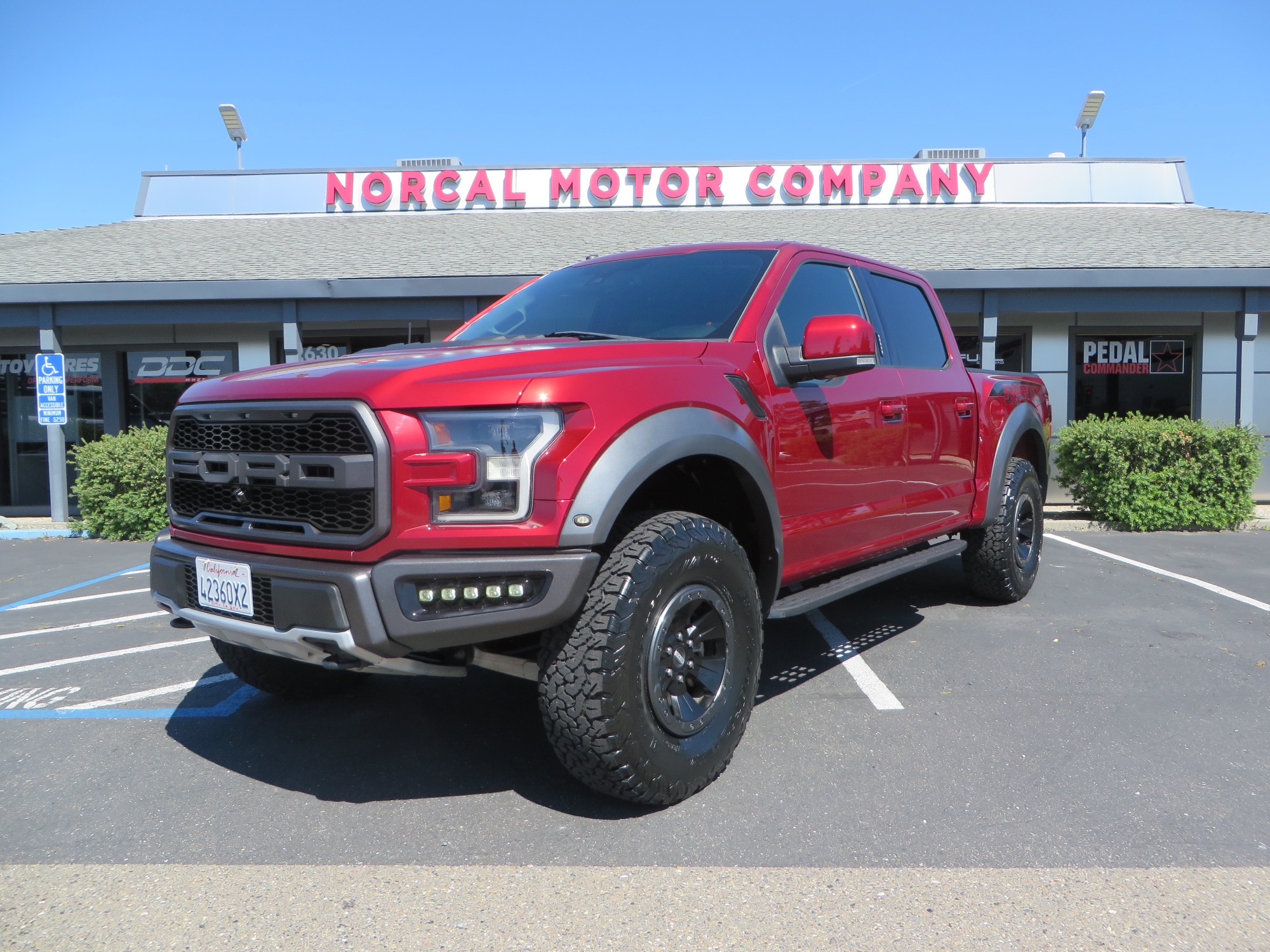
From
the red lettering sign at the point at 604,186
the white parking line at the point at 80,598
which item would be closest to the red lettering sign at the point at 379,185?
the red lettering sign at the point at 604,186

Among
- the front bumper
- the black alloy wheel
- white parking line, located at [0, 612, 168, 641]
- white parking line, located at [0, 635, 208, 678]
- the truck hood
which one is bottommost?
white parking line, located at [0, 612, 168, 641]

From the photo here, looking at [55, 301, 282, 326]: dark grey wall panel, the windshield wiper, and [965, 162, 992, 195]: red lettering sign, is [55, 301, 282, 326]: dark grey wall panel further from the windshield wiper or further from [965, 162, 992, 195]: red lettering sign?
[965, 162, 992, 195]: red lettering sign

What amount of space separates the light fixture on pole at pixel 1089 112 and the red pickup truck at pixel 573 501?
2059 cm

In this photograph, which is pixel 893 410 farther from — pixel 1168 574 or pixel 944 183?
pixel 944 183

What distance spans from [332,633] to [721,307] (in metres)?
1.99

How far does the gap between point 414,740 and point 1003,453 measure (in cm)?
386

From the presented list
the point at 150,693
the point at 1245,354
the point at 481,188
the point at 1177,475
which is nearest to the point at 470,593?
the point at 150,693

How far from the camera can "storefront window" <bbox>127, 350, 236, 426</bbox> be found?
1372cm

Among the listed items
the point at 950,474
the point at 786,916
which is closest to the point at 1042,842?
the point at 786,916

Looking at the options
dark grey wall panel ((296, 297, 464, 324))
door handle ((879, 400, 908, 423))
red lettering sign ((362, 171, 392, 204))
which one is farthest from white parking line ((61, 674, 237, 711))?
red lettering sign ((362, 171, 392, 204))

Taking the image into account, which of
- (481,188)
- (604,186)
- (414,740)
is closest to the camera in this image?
(414,740)

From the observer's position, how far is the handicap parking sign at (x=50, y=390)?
11.1m

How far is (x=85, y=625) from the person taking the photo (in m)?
5.79

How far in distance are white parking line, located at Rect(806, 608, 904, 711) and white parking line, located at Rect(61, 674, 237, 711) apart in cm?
294
